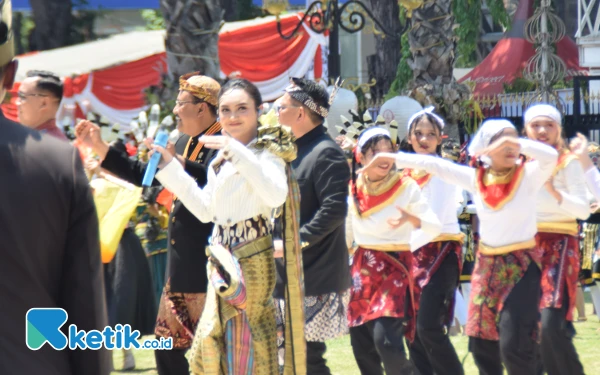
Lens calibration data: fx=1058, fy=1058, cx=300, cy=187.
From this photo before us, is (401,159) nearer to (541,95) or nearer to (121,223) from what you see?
(121,223)

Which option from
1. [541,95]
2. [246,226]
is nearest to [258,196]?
[246,226]

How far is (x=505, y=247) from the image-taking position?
222 inches

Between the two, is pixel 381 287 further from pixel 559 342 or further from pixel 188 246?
pixel 188 246

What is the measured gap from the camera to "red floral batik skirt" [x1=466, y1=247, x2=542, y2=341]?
18.4ft

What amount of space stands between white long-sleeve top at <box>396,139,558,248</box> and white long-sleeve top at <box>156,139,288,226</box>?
1221 mm

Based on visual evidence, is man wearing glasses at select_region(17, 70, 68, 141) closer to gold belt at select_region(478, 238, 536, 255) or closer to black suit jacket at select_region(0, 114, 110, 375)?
gold belt at select_region(478, 238, 536, 255)

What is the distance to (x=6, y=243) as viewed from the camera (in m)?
2.38

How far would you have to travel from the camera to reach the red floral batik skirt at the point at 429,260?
633 cm

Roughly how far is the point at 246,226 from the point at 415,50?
806 cm

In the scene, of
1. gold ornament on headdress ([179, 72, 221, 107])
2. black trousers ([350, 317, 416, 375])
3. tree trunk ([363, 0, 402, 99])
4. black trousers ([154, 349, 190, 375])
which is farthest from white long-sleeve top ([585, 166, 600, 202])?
tree trunk ([363, 0, 402, 99])

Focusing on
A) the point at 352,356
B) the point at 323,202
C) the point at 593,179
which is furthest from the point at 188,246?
the point at 352,356

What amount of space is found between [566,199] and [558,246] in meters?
0.29

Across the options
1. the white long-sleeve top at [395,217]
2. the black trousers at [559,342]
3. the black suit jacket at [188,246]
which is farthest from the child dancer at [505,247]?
the black suit jacket at [188,246]

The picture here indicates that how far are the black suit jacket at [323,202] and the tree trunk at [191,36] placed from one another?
189 inches
